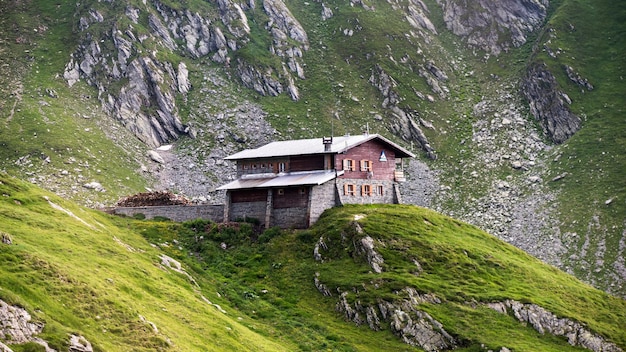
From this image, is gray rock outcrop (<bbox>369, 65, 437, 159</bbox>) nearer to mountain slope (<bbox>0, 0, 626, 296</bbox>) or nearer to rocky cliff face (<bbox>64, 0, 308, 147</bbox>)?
mountain slope (<bbox>0, 0, 626, 296</bbox>)

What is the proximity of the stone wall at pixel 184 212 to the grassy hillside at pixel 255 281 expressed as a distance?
3.50 m

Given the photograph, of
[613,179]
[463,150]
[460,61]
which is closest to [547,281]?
[613,179]

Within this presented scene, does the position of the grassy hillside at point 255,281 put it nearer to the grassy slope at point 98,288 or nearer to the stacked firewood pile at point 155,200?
the grassy slope at point 98,288

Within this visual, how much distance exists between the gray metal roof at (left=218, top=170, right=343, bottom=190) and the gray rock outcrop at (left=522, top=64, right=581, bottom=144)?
8495 cm

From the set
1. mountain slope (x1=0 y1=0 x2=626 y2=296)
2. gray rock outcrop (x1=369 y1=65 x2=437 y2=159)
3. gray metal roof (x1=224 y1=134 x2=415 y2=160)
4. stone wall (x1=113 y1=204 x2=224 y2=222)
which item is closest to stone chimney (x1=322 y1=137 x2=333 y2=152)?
gray metal roof (x1=224 y1=134 x2=415 y2=160)

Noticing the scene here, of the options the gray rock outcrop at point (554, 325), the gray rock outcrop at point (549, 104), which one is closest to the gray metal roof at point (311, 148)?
the gray rock outcrop at point (554, 325)

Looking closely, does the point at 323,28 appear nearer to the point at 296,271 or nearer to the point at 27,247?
the point at 296,271

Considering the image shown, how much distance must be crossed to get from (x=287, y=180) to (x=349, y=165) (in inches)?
298

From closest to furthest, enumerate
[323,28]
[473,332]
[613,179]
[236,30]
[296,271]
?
[473,332]
[296,271]
[613,179]
[236,30]
[323,28]

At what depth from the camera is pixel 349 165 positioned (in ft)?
303

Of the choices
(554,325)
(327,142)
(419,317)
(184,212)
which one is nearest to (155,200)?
(184,212)

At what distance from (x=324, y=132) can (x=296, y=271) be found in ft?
276

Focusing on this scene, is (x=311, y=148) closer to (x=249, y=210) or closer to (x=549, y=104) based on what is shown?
(x=249, y=210)

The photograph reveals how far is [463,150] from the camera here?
161750mm
